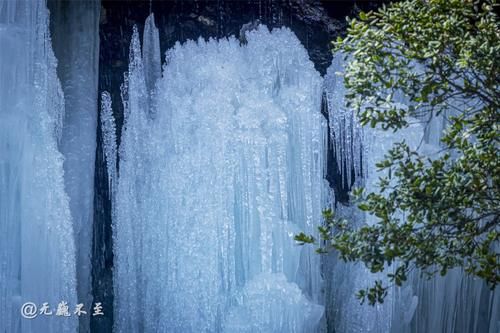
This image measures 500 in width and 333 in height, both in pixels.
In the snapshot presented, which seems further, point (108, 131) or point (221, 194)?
point (108, 131)

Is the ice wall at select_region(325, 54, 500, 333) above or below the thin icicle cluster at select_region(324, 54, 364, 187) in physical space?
below

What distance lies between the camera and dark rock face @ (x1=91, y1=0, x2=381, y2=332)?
8031 millimetres

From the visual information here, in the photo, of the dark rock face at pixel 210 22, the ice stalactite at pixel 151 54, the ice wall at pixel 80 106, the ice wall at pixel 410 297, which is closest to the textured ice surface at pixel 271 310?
the ice wall at pixel 410 297

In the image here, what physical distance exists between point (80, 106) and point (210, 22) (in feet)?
5.16

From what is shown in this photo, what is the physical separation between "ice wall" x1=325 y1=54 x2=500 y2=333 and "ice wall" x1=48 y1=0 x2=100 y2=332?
6.92 ft

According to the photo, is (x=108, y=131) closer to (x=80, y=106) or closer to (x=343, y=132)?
(x=80, y=106)

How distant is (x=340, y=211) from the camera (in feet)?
24.8

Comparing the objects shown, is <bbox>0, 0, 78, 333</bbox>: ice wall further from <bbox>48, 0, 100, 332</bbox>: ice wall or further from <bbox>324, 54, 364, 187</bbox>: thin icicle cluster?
<bbox>324, 54, 364, 187</bbox>: thin icicle cluster

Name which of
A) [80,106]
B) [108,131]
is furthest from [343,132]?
[80,106]

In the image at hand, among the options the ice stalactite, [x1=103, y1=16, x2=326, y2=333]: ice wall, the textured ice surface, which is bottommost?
the textured ice surface

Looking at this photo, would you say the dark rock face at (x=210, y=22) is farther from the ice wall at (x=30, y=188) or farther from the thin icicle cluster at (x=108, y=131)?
the ice wall at (x=30, y=188)

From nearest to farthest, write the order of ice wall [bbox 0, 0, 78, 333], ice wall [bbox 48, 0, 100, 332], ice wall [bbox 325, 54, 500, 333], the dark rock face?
ice wall [bbox 0, 0, 78, 333], ice wall [bbox 325, 54, 500, 333], ice wall [bbox 48, 0, 100, 332], the dark rock face

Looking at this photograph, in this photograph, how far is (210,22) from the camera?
8148 mm

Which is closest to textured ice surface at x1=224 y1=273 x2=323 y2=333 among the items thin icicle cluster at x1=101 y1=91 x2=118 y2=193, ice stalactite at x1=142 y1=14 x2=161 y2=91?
thin icicle cluster at x1=101 y1=91 x2=118 y2=193
